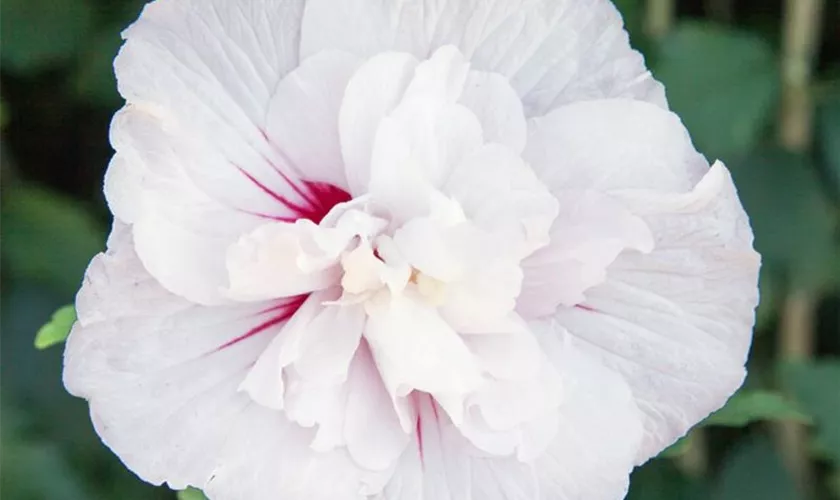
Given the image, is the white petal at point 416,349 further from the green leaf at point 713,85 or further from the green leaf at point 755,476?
the green leaf at point 755,476

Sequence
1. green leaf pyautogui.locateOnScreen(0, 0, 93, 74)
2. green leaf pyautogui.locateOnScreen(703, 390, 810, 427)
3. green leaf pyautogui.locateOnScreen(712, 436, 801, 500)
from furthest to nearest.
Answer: green leaf pyautogui.locateOnScreen(712, 436, 801, 500), green leaf pyautogui.locateOnScreen(0, 0, 93, 74), green leaf pyautogui.locateOnScreen(703, 390, 810, 427)

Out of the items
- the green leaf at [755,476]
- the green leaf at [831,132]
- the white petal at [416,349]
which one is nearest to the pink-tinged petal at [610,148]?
the white petal at [416,349]

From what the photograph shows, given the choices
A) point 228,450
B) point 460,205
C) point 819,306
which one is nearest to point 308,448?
point 228,450

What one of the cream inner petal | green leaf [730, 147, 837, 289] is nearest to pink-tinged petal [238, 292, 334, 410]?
the cream inner petal

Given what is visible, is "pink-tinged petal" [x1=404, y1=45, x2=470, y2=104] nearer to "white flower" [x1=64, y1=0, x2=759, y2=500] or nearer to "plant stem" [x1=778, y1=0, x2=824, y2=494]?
"white flower" [x1=64, y1=0, x2=759, y2=500]

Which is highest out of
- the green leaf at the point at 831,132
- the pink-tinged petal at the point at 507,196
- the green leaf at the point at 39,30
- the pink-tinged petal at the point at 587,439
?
the pink-tinged petal at the point at 507,196

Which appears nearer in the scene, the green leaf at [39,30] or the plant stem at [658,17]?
the green leaf at [39,30]

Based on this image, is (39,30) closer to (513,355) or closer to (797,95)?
(513,355)

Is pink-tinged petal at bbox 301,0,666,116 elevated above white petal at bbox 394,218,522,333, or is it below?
above
